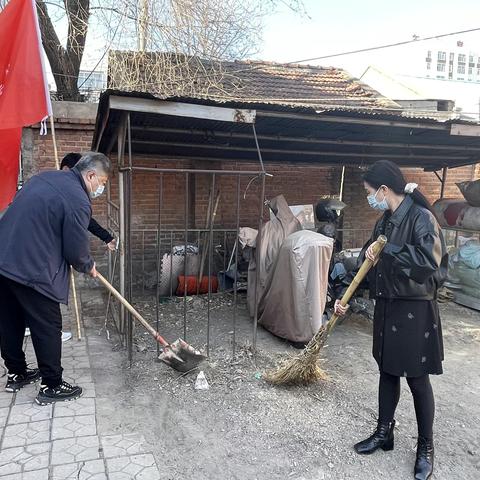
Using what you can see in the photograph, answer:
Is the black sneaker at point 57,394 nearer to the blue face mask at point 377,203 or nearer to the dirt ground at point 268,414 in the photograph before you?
the dirt ground at point 268,414

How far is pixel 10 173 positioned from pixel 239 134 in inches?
101

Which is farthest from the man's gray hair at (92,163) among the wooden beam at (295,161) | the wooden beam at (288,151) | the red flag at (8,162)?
the wooden beam at (295,161)

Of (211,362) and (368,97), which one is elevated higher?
(368,97)

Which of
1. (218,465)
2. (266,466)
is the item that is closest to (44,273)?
(218,465)

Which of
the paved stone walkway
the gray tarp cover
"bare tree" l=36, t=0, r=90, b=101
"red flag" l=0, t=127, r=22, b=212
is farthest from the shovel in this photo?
"bare tree" l=36, t=0, r=90, b=101

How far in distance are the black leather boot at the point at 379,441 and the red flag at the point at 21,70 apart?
3767mm

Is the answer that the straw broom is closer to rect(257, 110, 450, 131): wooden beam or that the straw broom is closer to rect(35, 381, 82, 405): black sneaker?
rect(35, 381, 82, 405): black sneaker

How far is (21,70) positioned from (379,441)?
14.1 ft

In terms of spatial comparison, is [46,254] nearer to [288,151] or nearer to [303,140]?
[303,140]

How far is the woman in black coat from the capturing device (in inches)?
98.2

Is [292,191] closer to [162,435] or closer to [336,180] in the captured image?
[336,180]

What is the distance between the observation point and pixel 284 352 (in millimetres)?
4504

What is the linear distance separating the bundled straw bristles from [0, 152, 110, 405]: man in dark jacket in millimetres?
1598

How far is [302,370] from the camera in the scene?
3.55 m
